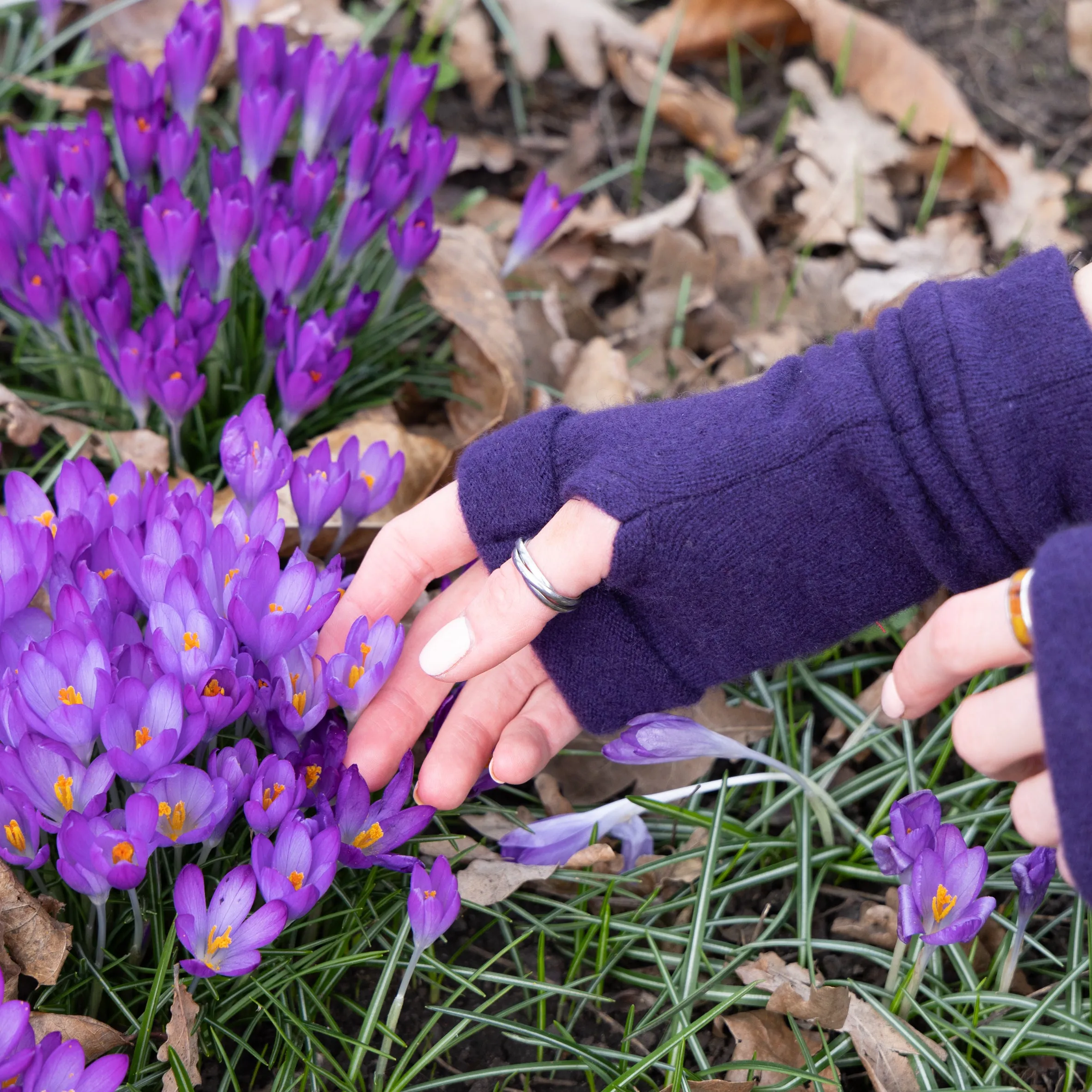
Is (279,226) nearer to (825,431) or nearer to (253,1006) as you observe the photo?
(825,431)

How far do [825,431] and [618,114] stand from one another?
1.94 meters

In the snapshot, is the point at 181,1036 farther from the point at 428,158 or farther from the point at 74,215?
the point at 428,158

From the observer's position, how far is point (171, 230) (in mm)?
1706

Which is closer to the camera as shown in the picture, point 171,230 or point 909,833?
point 909,833

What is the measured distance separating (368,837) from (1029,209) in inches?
94.8

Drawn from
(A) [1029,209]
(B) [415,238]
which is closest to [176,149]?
(B) [415,238]

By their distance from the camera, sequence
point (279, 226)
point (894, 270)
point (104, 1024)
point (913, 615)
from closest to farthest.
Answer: point (104, 1024), point (279, 226), point (913, 615), point (894, 270)

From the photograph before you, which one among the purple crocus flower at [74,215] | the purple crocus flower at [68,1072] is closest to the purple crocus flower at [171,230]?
the purple crocus flower at [74,215]

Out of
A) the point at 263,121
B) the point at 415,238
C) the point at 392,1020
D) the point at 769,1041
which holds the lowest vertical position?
the point at 769,1041

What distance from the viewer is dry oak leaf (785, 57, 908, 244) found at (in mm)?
2789

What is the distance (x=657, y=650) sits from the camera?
61.8 inches

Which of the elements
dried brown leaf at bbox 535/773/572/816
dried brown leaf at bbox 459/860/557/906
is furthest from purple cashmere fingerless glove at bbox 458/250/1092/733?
dried brown leaf at bbox 459/860/557/906

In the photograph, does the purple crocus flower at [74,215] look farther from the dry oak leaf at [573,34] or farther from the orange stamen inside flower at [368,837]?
the dry oak leaf at [573,34]

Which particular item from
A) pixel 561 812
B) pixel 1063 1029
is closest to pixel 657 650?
pixel 561 812
